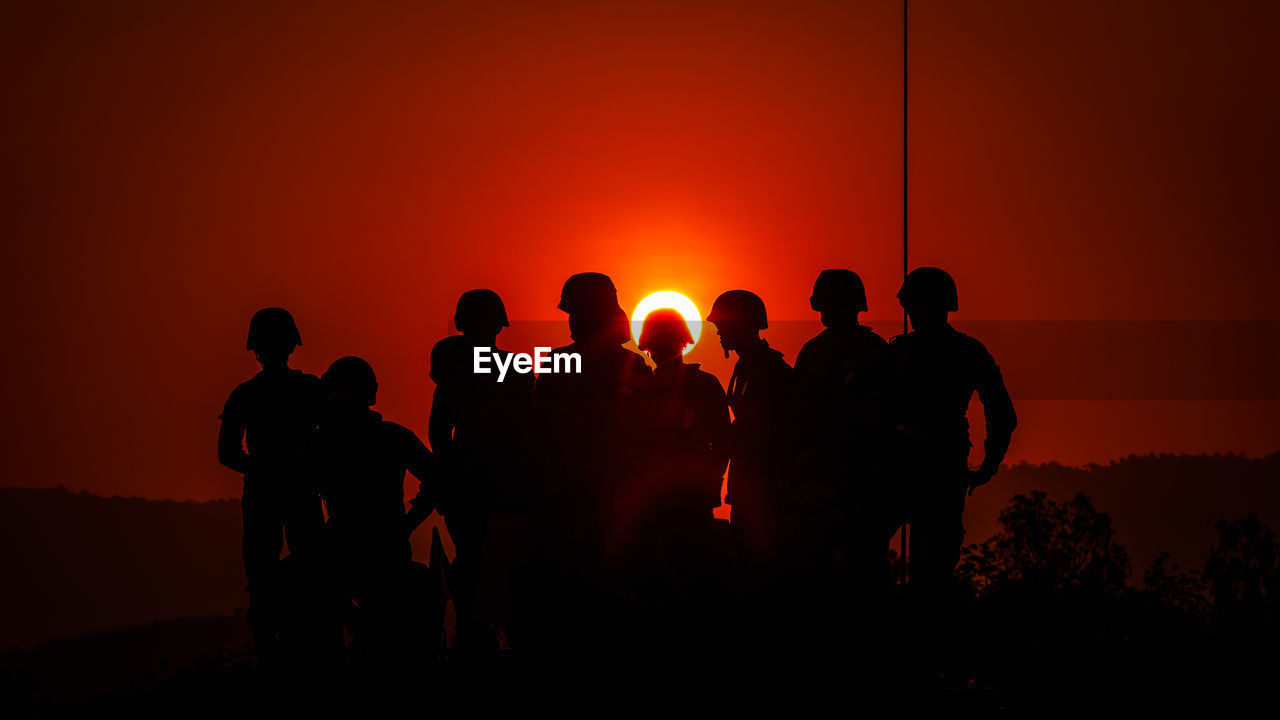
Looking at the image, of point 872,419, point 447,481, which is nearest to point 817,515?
point 872,419

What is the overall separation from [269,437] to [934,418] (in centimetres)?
473

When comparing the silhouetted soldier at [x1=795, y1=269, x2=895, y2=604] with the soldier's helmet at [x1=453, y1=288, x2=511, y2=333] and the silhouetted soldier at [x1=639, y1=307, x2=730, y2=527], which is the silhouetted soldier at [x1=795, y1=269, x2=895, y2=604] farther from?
the soldier's helmet at [x1=453, y1=288, x2=511, y2=333]

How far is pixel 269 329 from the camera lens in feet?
24.4

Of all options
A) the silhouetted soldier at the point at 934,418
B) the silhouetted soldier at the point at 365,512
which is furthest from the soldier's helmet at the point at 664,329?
the silhouetted soldier at the point at 934,418

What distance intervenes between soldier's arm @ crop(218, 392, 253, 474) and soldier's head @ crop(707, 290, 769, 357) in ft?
11.4

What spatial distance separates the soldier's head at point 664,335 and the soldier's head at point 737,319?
36.7 inches

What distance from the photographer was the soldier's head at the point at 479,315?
287 inches

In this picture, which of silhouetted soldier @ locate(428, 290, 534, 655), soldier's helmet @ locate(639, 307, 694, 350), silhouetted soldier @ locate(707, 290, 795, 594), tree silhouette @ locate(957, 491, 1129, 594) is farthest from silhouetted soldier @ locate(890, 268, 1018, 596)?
tree silhouette @ locate(957, 491, 1129, 594)

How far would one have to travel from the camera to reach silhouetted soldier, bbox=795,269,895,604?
21.5 ft

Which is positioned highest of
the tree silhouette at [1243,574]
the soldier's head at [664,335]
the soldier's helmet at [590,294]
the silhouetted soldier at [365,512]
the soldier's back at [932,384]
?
the soldier's helmet at [590,294]

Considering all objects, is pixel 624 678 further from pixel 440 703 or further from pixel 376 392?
pixel 376 392

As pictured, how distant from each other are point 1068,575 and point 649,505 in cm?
2463

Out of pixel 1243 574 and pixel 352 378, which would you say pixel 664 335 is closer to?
pixel 352 378

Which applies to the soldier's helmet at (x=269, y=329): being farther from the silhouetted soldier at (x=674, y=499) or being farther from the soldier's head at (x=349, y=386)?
the silhouetted soldier at (x=674, y=499)
